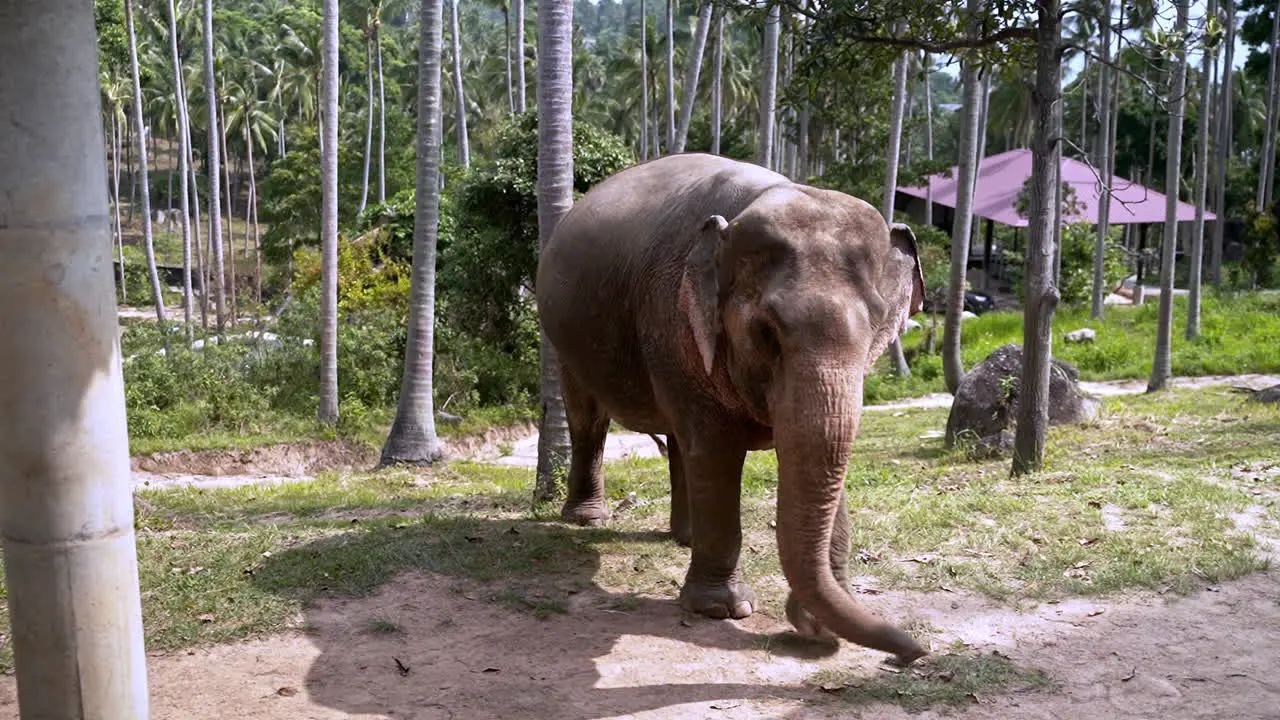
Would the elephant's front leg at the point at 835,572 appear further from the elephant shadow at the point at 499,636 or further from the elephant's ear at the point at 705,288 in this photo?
the elephant's ear at the point at 705,288

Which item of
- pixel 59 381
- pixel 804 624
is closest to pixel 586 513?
pixel 804 624

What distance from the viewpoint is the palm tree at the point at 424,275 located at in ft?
57.1

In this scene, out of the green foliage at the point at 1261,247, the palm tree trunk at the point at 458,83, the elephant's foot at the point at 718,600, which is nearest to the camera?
the elephant's foot at the point at 718,600

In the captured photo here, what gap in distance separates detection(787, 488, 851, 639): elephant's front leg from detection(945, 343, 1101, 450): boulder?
8.13m

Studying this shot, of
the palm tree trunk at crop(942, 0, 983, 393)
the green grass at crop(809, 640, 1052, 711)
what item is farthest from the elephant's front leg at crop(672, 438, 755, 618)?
the palm tree trunk at crop(942, 0, 983, 393)

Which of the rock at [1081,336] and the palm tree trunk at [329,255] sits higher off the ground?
the palm tree trunk at [329,255]

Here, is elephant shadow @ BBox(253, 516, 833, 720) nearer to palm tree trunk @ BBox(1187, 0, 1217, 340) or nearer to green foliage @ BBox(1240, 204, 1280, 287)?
palm tree trunk @ BBox(1187, 0, 1217, 340)

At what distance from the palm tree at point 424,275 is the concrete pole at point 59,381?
13.1 meters

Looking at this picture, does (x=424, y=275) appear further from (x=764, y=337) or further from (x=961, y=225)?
(x=764, y=337)

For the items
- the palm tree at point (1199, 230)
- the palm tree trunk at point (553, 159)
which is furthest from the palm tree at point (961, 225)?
the palm tree trunk at point (553, 159)

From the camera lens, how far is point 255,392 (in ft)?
76.1

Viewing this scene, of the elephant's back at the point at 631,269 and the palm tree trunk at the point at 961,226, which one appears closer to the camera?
the elephant's back at the point at 631,269

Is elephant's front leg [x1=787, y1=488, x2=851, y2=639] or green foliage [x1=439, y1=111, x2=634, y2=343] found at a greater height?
green foliage [x1=439, y1=111, x2=634, y2=343]

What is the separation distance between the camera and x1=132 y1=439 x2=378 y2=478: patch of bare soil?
19.9 m
